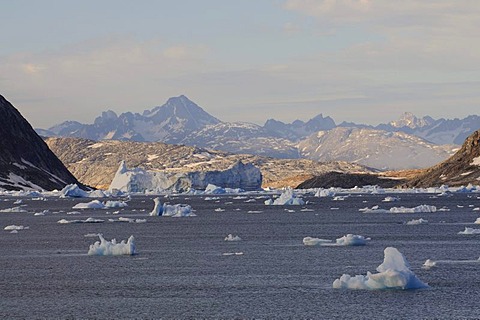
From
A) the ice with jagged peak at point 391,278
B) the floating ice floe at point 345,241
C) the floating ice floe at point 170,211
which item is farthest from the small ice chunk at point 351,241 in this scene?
the floating ice floe at point 170,211

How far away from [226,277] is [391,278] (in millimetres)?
9067

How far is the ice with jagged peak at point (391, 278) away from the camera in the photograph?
39781 mm

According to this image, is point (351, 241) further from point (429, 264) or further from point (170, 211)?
point (170, 211)

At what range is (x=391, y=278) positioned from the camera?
131ft

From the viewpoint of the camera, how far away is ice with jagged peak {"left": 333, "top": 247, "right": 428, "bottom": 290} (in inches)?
1566

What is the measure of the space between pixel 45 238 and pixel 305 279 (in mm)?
34064

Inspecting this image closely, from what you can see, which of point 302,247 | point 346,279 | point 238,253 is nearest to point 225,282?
point 346,279

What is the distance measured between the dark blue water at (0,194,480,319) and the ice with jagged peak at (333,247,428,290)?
614 millimetres

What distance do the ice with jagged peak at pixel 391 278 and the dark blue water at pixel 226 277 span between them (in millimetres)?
614

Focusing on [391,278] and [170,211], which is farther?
[170,211]

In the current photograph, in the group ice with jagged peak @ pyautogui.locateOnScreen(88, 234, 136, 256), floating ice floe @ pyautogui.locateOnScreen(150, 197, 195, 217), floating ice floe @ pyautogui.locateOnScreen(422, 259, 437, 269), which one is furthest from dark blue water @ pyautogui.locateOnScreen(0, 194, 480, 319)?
floating ice floe @ pyautogui.locateOnScreen(150, 197, 195, 217)

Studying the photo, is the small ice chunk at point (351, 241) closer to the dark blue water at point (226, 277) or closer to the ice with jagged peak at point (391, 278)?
the dark blue water at point (226, 277)

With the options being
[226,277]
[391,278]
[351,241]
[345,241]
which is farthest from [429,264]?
[345,241]

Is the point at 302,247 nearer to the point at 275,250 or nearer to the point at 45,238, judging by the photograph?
the point at 275,250
